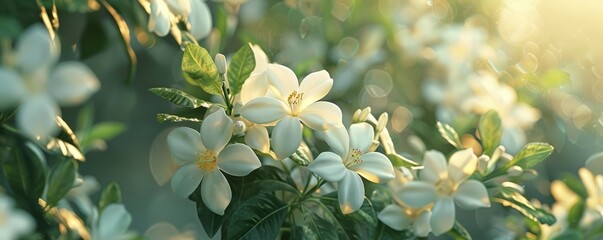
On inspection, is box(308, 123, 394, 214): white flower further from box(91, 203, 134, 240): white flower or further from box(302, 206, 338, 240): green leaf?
Result: box(91, 203, 134, 240): white flower

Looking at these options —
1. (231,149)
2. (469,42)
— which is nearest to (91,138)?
(231,149)

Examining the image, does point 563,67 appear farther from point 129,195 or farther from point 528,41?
point 129,195

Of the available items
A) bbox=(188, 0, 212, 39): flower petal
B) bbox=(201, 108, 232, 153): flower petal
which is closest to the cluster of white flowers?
bbox=(188, 0, 212, 39): flower petal

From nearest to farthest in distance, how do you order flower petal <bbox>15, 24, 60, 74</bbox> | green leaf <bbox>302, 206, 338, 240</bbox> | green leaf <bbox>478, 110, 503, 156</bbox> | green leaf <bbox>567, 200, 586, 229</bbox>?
1. flower petal <bbox>15, 24, 60, 74</bbox>
2. green leaf <bbox>302, 206, 338, 240</bbox>
3. green leaf <bbox>478, 110, 503, 156</bbox>
4. green leaf <bbox>567, 200, 586, 229</bbox>

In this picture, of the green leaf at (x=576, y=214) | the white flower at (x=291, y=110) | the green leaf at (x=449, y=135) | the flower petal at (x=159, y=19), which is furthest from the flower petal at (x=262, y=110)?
the green leaf at (x=576, y=214)

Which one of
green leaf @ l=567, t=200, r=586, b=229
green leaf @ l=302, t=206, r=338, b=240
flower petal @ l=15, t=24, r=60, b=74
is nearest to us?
flower petal @ l=15, t=24, r=60, b=74

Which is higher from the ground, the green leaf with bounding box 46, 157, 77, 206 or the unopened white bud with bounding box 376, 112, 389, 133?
the unopened white bud with bounding box 376, 112, 389, 133

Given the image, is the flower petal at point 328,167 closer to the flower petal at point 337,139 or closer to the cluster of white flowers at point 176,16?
the flower petal at point 337,139

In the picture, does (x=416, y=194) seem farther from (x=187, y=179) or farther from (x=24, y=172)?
(x=24, y=172)
